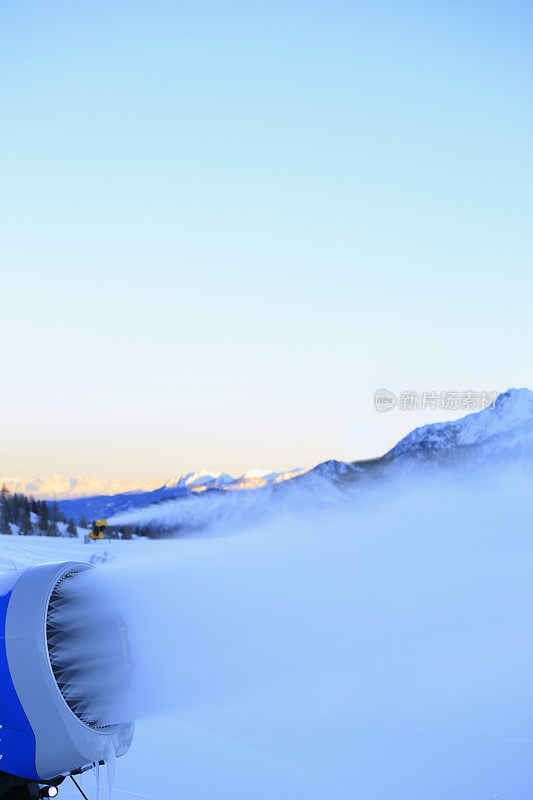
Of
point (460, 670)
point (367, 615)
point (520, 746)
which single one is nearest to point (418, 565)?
point (367, 615)

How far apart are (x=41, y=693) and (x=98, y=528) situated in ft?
87.1

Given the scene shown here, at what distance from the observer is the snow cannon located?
3.23 metres

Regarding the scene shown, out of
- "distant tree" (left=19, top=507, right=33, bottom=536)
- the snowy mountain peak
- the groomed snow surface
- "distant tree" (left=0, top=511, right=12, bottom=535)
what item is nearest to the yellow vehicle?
"distant tree" (left=0, top=511, right=12, bottom=535)

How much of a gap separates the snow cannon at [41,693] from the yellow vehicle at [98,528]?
2606cm

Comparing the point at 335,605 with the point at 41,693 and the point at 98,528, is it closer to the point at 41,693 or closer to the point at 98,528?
the point at 41,693

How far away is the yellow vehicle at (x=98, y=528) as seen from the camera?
28.8 m

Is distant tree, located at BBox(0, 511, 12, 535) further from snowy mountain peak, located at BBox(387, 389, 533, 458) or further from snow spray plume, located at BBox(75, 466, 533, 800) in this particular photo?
snow spray plume, located at BBox(75, 466, 533, 800)

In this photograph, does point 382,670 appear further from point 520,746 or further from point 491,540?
point 520,746

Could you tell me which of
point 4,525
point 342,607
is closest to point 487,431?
point 342,607

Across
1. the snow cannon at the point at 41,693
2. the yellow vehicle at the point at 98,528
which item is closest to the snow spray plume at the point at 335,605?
the snow cannon at the point at 41,693

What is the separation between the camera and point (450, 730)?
21.0ft

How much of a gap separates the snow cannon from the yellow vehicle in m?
26.1

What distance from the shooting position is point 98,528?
28859 millimetres

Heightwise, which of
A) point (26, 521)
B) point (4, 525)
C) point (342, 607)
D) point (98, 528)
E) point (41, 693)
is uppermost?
point (342, 607)
